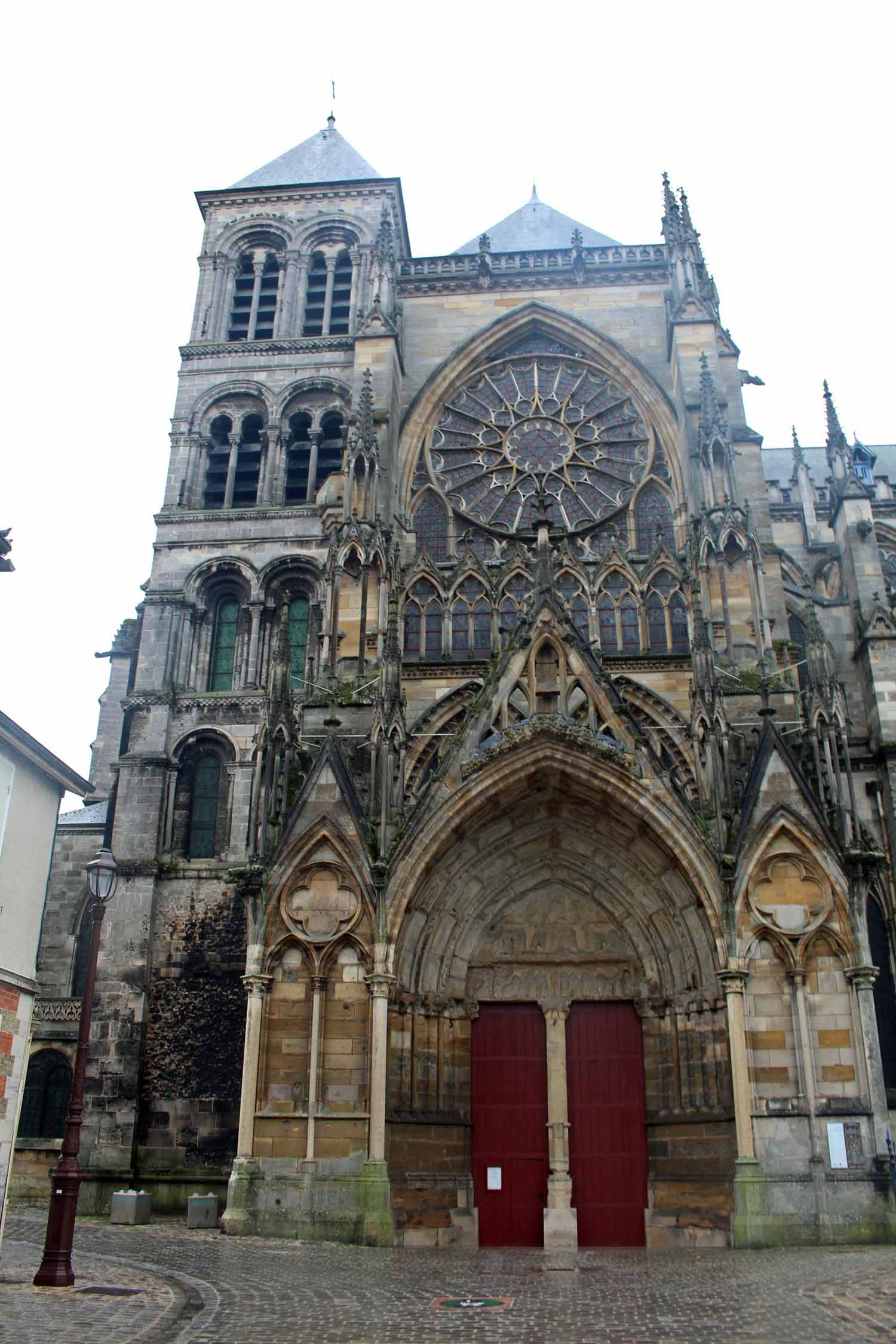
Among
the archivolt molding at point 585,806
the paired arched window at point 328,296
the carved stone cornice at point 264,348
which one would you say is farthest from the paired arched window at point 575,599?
the paired arched window at point 328,296

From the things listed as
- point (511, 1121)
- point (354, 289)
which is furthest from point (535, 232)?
point (511, 1121)

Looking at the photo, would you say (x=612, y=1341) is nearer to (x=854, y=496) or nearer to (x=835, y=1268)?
(x=835, y=1268)

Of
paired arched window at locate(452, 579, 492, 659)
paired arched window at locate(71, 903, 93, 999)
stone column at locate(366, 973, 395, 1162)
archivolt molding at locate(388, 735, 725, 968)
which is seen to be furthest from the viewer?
paired arched window at locate(71, 903, 93, 999)

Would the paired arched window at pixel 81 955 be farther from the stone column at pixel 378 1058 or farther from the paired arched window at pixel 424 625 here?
the stone column at pixel 378 1058

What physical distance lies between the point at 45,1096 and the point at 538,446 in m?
17.4

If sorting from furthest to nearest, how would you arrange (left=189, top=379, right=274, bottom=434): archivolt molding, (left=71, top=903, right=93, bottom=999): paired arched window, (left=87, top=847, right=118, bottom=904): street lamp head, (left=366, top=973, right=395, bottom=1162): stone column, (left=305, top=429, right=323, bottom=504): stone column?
(left=189, top=379, right=274, bottom=434): archivolt molding, (left=305, top=429, right=323, bottom=504): stone column, (left=71, top=903, right=93, bottom=999): paired arched window, (left=366, top=973, right=395, bottom=1162): stone column, (left=87, top=847, right=118, bottom=904): street lamp head

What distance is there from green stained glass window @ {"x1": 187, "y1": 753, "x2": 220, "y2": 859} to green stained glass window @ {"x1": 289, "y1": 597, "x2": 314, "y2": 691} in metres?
2.41

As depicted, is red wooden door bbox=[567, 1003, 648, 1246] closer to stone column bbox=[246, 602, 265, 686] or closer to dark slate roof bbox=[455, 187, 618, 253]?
stone column bbox=[246, 602, 265, 686]

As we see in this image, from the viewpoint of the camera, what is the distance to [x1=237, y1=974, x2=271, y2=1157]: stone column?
1530 centimetres

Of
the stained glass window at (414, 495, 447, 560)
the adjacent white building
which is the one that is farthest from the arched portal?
the stained glass window at (414, 495, 447, 560)

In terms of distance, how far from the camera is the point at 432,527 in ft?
78.7

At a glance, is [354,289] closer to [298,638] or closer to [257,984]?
[298,638]

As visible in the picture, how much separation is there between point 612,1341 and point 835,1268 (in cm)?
489

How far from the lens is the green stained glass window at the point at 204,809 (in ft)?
75.0
